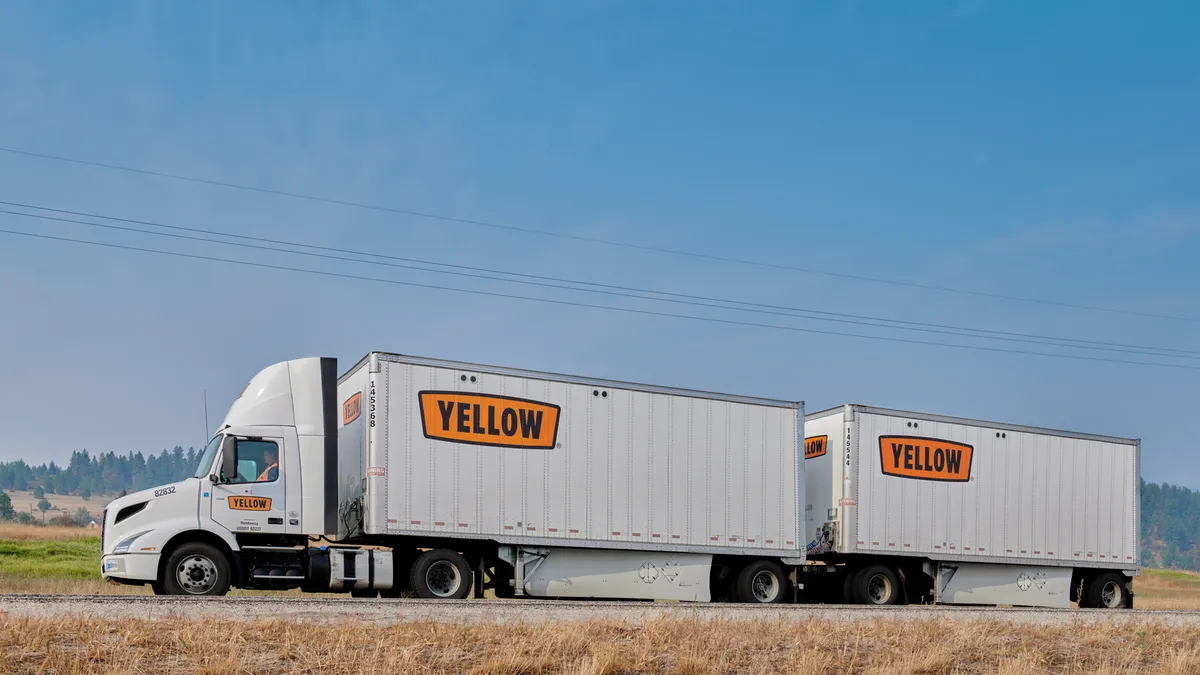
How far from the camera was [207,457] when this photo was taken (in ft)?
65.9

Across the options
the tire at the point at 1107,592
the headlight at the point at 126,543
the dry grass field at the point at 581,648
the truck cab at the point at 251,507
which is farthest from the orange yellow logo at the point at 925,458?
the headlight at the point at 126,543

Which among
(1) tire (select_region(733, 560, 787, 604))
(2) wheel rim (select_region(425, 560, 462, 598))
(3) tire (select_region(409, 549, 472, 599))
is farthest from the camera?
(1) tire (select_region(733, 560, 787, 604))

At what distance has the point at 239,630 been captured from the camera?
1242 centimetres

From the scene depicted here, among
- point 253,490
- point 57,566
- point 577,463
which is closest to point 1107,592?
point 577,463

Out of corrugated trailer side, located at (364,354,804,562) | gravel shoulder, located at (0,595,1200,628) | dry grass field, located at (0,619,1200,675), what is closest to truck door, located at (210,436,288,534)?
corrugated trailer side, located at (364,354,804,562)

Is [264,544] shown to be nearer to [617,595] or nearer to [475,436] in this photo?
[475,436]

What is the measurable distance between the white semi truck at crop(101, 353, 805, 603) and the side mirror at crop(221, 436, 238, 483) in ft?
0.09

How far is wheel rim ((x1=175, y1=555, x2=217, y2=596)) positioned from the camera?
18.8 metres

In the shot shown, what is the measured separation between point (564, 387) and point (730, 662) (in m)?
10.1

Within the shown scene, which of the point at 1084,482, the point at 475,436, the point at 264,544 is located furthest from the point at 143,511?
the point at 1084,482

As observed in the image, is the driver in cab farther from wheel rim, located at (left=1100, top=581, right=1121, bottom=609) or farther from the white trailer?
wheel rim, located at (left=1100, top=581, right=1121, bottom=609)

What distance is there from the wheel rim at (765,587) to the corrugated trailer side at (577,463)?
0.57 m

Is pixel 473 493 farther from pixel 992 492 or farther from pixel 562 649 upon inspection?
pixel 992 492

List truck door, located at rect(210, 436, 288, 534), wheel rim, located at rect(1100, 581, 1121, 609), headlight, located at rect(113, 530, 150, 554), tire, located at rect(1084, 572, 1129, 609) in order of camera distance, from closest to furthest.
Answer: headlight, located at rect(113, 530, 150, 554) → truck door, located at rect(210, 436, 288, 534) → tire, located at rect(1084, 572, 1129, 609) → wheel rim, located at rect(1100, 581, 1121, 609)
